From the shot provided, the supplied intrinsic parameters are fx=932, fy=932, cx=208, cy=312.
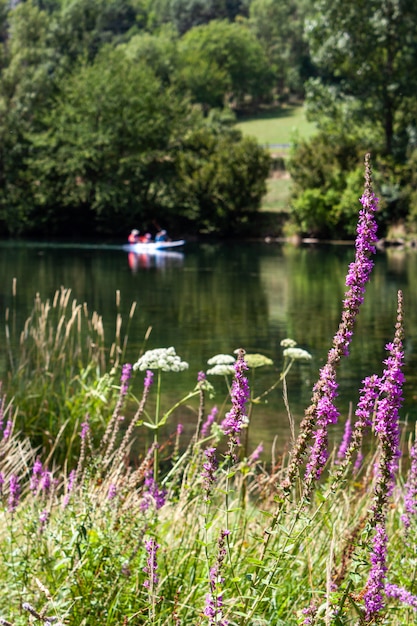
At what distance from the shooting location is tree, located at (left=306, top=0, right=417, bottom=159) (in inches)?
2281

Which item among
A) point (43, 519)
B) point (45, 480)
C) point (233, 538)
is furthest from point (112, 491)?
point (233, 538)

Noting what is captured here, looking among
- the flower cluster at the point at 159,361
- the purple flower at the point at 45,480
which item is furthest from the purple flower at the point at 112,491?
the flower cluster at the point at 159,361

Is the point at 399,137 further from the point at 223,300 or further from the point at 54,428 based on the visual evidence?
the point at 54,428

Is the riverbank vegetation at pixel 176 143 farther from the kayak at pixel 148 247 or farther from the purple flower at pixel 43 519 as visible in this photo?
the purple flower at pixel 43 519

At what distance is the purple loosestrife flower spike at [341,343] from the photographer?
2.76m

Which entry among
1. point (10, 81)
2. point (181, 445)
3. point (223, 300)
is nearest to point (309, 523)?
point (181, 445)

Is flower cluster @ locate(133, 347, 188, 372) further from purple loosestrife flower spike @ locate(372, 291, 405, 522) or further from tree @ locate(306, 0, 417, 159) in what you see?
tree @ locate(306, 0, 417, 159)

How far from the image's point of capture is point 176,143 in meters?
68.6

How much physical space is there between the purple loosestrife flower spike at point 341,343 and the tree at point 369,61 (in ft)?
191

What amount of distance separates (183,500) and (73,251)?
46.3 metres

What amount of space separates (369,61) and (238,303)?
3508 centimetres

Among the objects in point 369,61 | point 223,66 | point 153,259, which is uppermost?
point 223,66

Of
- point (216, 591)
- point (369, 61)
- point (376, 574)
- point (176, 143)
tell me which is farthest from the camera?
point (176, 143)

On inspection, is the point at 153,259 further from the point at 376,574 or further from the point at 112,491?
the point at 376,574
